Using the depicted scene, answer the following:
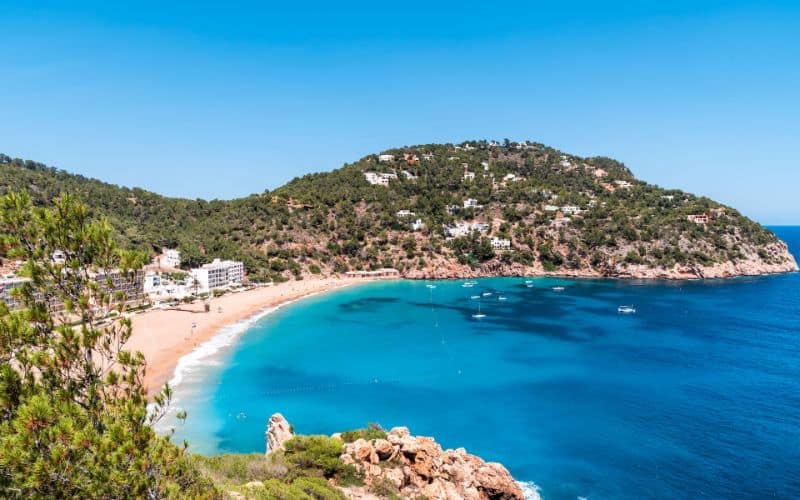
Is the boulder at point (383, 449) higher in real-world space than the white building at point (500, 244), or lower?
lower

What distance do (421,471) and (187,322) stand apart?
41255mm

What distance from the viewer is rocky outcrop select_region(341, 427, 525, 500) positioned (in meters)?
16.4

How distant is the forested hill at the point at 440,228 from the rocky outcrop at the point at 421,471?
212 ft

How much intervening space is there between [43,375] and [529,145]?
161329 millimetres

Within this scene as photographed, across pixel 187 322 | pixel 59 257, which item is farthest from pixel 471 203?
pixel 59 257

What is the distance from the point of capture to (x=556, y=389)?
1309 inches

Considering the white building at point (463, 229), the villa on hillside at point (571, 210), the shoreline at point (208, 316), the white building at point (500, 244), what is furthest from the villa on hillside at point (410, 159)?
the shoreline at point (208, 316)

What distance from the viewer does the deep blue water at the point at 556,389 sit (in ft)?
73.7

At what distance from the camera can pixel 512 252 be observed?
308 ft

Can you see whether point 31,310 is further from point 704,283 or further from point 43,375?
point 704,283

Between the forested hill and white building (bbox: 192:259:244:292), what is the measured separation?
313 cm

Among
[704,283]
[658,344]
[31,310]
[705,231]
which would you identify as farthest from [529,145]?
[31,310]

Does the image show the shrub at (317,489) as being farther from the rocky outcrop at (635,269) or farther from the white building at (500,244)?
the white building at (500,244)

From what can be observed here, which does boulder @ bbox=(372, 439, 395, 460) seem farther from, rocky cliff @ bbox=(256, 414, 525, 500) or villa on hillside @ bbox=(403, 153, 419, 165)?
villa on hillside @ bbox=(403, 153, 419, 165)
